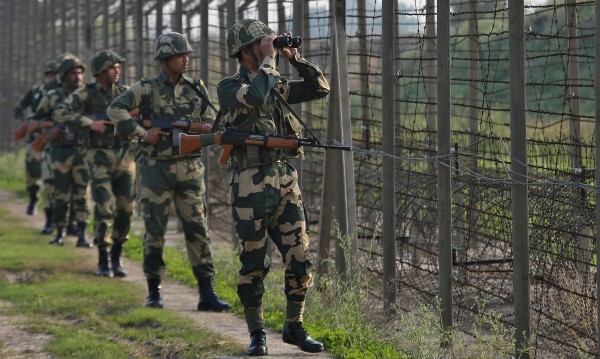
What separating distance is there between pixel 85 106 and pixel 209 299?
10.9 feet

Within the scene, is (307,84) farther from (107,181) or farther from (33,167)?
(33,167)

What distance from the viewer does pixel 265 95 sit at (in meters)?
7.23

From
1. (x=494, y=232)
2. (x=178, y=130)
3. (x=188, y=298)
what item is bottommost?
(x=188, y=298)

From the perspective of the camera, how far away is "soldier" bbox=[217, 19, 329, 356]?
750 cm

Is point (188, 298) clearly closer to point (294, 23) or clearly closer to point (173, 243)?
point (294, 23)

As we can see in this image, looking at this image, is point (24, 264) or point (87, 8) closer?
point (24, 264)

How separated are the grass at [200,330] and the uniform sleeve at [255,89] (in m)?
1.45

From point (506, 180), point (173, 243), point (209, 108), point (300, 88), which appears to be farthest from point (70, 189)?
point (506, 180)

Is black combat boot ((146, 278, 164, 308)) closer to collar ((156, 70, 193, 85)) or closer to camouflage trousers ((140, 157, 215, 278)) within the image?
camouflage trousers ((140, 157, 215, 278))

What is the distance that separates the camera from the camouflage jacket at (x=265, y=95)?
7254 millimetres

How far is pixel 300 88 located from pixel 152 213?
2.32m

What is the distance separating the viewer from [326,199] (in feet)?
30.9

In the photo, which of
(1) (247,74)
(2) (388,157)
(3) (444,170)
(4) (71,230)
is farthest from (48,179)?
(3) (444,170)

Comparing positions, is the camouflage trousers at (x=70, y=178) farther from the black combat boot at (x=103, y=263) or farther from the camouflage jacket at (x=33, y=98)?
the black combat boot at (x=103, y=263)
